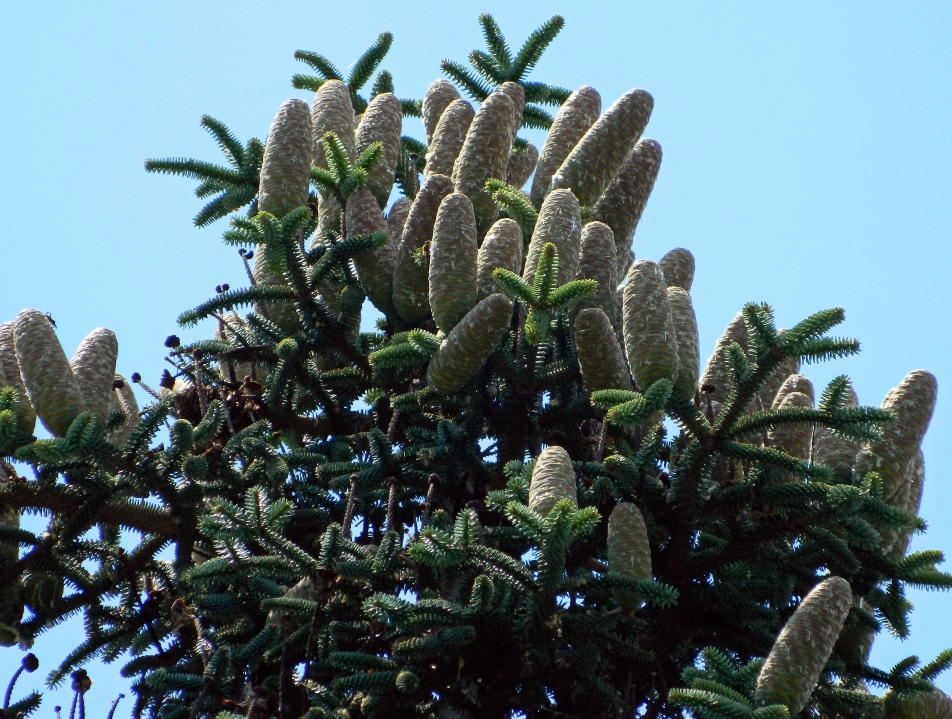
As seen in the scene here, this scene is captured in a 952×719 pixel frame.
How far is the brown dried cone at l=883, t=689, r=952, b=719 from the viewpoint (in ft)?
11.1

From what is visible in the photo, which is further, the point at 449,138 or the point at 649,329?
the point at 449,138

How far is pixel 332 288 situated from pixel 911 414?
7.26 ft

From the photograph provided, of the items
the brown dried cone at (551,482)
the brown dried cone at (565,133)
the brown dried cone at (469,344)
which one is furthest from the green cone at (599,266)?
the brown dried cone at (551,482)

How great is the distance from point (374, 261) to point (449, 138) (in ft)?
3.09

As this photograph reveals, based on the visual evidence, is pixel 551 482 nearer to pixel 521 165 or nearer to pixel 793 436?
pixel 793 436

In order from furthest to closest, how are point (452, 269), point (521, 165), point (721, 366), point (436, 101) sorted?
point (436, 101)
point (521, 165)
point (721, 366)
point (452, 269)

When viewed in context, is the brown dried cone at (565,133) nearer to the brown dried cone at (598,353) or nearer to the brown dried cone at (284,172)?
the brown dried cone at (284,172)

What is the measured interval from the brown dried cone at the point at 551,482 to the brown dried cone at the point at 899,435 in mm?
1078

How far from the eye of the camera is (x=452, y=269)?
12.4ft

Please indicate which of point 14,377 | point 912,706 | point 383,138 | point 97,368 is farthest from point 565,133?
point 912,706

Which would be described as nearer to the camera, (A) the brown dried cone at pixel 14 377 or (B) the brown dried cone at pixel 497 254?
(A) the brown dried cone at pixel 14 377

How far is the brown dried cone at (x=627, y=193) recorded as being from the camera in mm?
4566

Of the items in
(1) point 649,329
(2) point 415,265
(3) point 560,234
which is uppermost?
(2) point 415,265

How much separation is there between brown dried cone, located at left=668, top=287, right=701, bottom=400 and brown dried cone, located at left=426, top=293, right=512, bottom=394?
561mm
